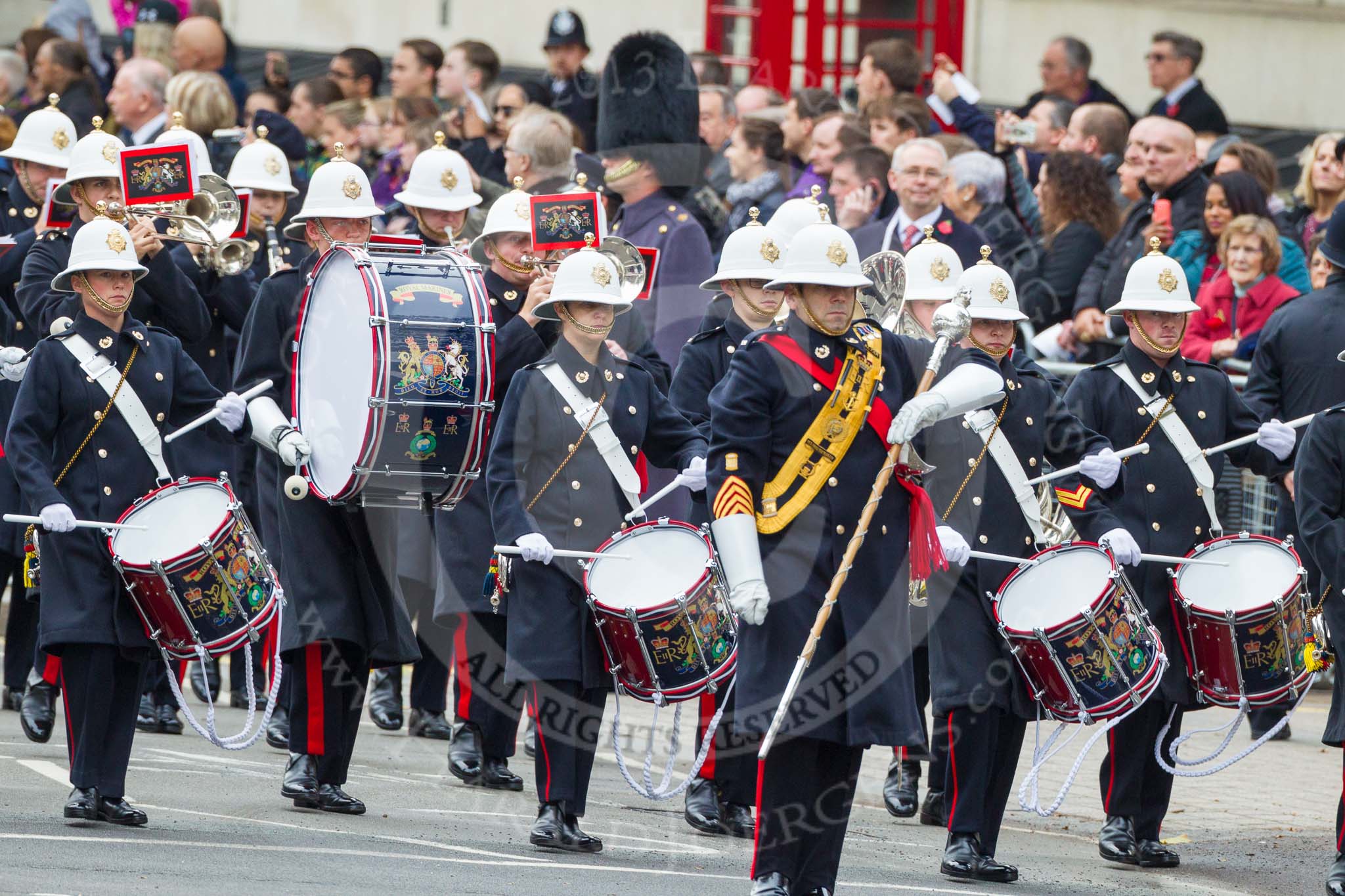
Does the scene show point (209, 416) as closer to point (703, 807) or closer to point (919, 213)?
point (703, 807)

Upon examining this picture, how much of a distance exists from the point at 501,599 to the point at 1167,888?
8.22 feet

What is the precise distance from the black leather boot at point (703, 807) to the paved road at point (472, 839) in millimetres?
57

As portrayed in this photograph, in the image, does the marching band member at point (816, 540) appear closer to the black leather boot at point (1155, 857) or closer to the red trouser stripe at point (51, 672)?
the black leather boot at point (1155, 857)

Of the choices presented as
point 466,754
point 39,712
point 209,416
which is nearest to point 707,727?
point 466,754

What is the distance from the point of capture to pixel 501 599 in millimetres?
9461

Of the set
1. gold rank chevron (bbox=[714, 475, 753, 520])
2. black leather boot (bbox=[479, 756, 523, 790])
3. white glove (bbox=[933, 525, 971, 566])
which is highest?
gold rank chevron (bbox=[714, 475, 753, 520])

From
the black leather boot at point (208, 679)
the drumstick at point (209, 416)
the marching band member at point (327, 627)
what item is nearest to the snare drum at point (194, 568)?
the drumstick at point (209, 416)

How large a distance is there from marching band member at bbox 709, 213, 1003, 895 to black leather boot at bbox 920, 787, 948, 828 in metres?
2.44

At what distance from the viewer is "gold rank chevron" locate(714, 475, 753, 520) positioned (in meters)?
7.51

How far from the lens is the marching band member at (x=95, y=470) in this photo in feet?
28.5

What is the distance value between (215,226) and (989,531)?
12.3 ft

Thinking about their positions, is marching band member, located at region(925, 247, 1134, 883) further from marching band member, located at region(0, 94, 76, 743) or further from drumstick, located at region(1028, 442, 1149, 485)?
marching band member, located at region(0, 94, 76, 743)

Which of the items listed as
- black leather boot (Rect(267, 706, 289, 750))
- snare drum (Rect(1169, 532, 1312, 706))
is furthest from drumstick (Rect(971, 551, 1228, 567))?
black leather boot (Rect(267, 706, 289, 750))

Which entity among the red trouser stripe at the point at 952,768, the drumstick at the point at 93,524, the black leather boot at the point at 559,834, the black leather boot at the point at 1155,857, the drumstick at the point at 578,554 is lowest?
the black leather boot at the point at 1155,857
